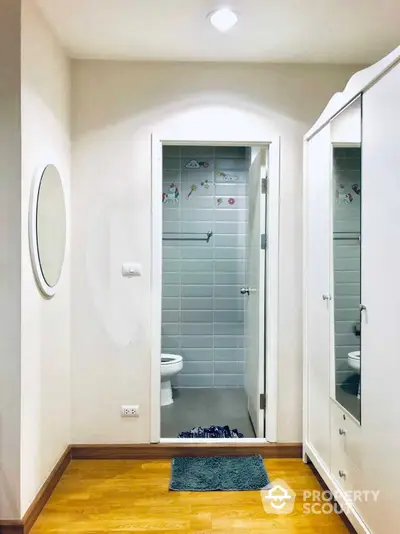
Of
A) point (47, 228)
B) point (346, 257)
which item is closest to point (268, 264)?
point (346, 257)

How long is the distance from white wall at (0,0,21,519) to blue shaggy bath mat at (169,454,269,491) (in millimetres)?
915

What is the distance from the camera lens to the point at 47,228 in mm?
2371

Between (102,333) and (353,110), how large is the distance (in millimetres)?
1947

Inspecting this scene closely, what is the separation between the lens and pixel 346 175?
2.15m

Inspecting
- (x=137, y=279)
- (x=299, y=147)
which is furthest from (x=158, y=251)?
(x=299, y=147)

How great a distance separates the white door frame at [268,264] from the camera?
114 inches

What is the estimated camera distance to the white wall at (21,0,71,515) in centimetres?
211

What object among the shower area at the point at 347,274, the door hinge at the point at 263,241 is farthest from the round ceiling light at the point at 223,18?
the door hinge at the point at 263,241

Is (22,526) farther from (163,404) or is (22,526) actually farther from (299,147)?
(299,147)

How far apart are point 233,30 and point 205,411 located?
9.34ft

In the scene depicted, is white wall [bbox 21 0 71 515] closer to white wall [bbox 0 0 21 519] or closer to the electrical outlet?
white wall [bbox 0 0 21 519]

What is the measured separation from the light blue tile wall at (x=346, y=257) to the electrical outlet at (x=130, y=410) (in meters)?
1.32

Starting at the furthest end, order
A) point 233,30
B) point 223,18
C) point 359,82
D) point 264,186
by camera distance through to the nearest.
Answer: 1. point 264,186
2. point 233,30
3. point 223,18
4. point 359,82

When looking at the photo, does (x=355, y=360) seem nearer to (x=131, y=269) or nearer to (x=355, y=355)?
(x=355, y=355)
